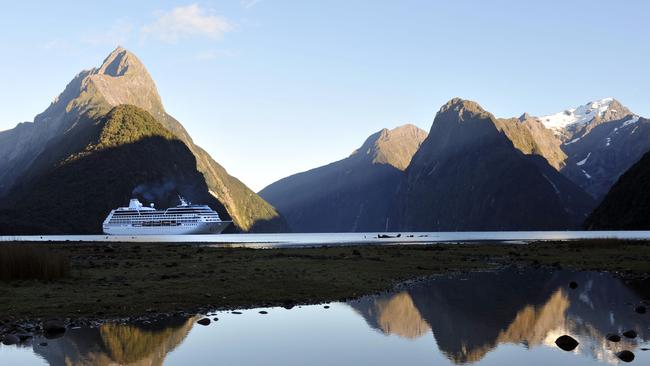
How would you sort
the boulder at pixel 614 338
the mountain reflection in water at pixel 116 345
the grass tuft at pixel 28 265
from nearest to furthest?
the mountain reflection in water at pixel 116 345 → the boulder at pixel 614 338 → the grass tuft at pixel 28 265

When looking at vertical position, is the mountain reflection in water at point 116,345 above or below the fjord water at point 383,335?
above

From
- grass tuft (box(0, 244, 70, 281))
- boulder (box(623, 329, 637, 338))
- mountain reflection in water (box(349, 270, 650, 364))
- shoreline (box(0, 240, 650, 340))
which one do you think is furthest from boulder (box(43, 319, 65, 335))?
boulder (box(623, 329, 637, 338))

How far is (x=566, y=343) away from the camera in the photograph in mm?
21094

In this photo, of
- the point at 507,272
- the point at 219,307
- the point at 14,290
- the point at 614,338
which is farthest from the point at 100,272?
the point at 614,338

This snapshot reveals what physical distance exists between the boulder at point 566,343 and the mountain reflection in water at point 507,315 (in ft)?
0.74

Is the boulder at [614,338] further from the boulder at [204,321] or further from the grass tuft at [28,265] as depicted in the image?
the grass tuft at [28,265]

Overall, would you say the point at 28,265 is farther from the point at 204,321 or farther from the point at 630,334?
the point at 630,334

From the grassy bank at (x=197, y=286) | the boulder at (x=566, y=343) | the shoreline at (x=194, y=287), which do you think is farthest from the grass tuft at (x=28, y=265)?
the boulder at (x=566, y=343)

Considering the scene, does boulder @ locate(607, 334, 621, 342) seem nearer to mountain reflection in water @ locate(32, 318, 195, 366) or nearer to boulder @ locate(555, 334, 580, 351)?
boulder @ locate(555, 334, 580, 351)

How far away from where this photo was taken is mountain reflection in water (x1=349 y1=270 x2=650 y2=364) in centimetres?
2170

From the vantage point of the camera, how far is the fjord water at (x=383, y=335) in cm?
1933

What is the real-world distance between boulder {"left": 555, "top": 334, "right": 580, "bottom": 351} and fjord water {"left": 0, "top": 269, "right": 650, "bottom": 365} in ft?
0.78

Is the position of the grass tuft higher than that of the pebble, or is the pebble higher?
the grass tuft

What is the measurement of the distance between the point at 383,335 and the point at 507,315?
776 centimetres
